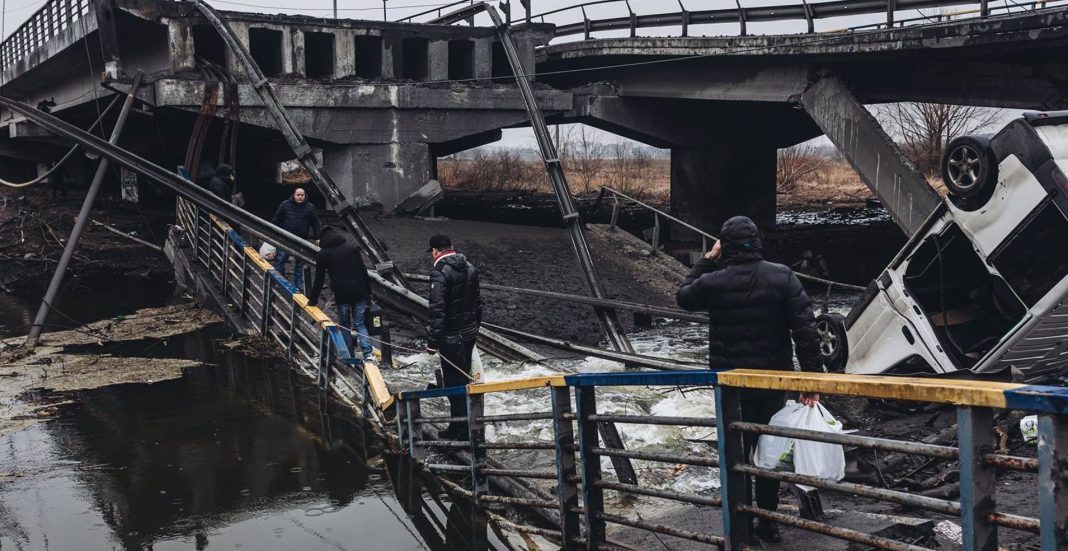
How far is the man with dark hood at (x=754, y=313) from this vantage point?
5.19 meters

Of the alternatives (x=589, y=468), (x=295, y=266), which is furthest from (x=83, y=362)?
(x=589, y=468)

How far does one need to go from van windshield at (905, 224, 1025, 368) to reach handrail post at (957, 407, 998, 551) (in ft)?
20.9

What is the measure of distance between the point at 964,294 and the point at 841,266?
15.3 m

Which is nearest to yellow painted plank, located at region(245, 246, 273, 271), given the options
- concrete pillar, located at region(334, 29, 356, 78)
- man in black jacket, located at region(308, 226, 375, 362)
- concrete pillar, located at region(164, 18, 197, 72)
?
man in black jacket, located at region(308, 226, 375, 362)

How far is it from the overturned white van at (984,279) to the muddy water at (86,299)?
12.1 metres

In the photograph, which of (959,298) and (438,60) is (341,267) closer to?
(959,298)

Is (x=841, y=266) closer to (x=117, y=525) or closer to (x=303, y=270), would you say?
(x=303, y=270)

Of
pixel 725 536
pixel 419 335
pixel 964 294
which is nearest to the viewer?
pixel 725 536

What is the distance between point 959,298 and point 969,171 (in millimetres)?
1768

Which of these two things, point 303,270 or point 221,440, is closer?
point 221,440

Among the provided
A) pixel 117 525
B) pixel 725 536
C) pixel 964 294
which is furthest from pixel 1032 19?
pixel 117 525

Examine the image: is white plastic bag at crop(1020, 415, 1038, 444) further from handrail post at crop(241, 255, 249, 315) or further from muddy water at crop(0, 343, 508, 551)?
handrail post at crop(241, 255, 249, 315)

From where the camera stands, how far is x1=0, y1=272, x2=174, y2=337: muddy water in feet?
53.5

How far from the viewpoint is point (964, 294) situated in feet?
31.6
